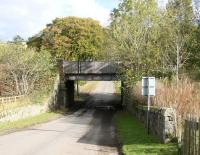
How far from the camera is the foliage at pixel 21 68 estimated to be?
202 feet

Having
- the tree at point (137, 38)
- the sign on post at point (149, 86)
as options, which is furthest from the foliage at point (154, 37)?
the sign on post at point (149, 86)

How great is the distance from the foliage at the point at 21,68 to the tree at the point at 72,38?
111ft

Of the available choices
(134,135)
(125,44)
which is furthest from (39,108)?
(134,135)

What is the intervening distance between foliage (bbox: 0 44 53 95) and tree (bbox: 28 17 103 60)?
33741 millimetres

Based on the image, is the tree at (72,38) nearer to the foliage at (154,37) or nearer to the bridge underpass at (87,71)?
the bridge underpass at (87,71)

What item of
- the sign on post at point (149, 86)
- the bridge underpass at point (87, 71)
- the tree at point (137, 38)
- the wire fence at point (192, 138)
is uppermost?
the tree at point (137, 38)

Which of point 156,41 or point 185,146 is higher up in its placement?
point 156,41

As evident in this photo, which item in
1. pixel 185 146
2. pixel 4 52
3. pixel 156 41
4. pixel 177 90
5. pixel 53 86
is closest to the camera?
pixel 185 146

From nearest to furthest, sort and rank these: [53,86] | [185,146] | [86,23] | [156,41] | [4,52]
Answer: [185,146] → [156,41] → [4,52] → [53,86] → [86,23]

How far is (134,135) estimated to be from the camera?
28.9 m

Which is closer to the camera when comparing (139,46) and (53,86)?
(139,46)

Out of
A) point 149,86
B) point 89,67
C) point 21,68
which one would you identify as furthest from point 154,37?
point 149,86

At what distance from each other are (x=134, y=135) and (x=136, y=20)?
29.4 metres

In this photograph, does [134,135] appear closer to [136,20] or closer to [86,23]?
[136,20]
